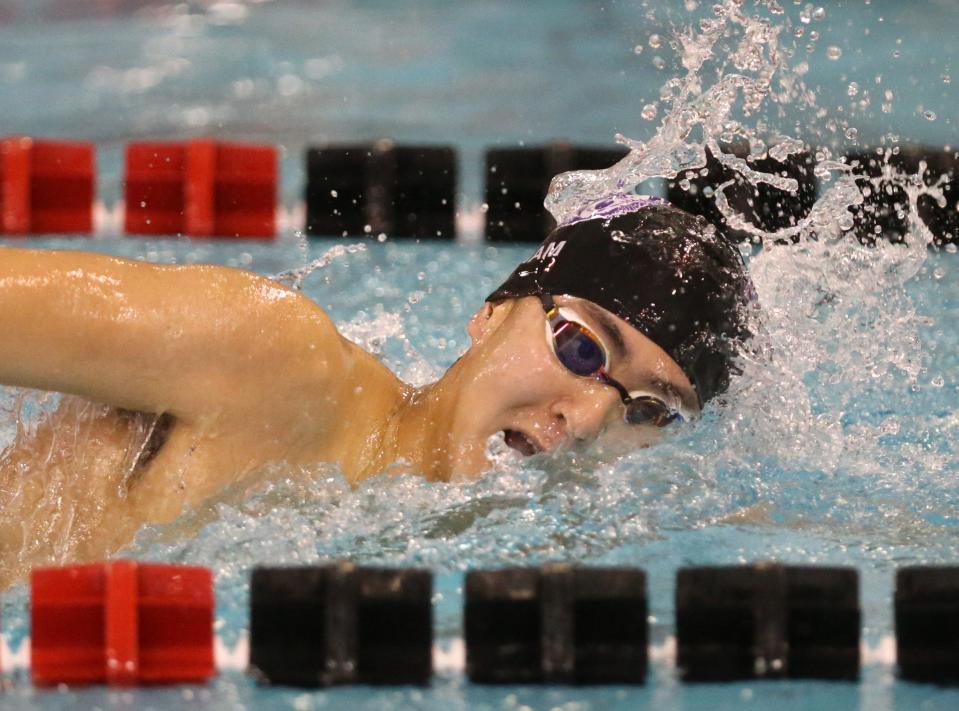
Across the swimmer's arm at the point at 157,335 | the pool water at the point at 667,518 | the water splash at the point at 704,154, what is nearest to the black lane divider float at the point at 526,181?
the water splash at the point at 704,154

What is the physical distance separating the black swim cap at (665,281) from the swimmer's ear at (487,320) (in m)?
0.02

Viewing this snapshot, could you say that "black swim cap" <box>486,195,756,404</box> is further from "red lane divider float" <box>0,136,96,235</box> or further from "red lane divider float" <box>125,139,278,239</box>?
"red lane divider float" <box>0,136,96,235</box>

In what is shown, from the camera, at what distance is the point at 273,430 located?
192 centimetres

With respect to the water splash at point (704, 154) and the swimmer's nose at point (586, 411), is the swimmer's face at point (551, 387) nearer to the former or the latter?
the swimmer's nose at point (586, 411)

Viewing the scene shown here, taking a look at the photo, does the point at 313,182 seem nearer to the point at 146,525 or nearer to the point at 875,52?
the point at 146,525

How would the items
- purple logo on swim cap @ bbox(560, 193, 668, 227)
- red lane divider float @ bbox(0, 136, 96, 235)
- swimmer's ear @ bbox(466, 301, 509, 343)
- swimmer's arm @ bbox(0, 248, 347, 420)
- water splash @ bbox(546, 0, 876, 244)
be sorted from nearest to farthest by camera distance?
swimmer's arm @ bbox(0, 248, 347, 420)
swimmer's ear @ bbox(466, 301, 509, 343)
purple logo on swim cap @ bbox(560, 193, 668, 227)
water splash @ bbox(546, 0, 876, 244)
red lane divider float @ bbox(0, 136, 96, 235)

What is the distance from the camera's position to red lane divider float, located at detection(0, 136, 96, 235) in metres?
3.57

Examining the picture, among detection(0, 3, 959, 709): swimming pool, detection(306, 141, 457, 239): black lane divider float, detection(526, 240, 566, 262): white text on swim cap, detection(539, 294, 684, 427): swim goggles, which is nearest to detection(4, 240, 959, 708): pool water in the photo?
detection(0, 3, 959, 709): swimming pool

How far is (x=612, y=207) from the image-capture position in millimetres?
2238

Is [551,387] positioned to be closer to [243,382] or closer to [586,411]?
[586,411]

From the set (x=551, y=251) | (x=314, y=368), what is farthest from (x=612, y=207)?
(x=314, y=368)

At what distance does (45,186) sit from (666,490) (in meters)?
Answer: 2.02

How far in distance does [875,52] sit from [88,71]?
265cm

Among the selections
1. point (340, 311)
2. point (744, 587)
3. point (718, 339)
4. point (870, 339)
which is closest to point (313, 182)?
point (340, 311)
